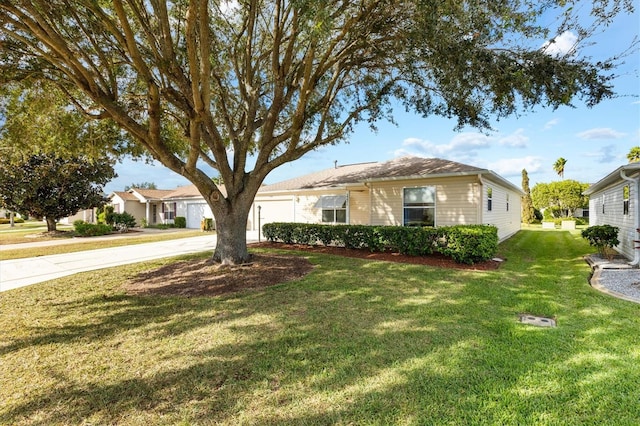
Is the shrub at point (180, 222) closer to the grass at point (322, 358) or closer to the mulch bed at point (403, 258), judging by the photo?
the mulch bed at point (403, 258)

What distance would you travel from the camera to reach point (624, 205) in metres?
10.9

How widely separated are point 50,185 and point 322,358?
23.9 m

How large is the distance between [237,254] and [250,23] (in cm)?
628

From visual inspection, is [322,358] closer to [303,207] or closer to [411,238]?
[411,238]

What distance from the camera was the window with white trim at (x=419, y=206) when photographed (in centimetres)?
1257

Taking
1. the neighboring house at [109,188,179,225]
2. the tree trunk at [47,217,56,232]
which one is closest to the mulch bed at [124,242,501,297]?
the tree trunk at [47,217,56,232]

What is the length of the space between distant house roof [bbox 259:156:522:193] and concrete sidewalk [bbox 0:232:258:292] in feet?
26.1

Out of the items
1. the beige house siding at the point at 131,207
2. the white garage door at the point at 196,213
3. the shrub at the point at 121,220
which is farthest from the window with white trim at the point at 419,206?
the beige house siding at the point at 131,207

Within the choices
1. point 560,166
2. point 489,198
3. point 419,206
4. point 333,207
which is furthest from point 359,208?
point 560,166

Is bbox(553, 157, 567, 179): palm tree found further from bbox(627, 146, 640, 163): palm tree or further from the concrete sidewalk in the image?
the concrete sidewalk

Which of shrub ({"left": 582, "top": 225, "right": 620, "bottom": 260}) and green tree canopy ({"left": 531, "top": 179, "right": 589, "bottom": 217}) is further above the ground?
green tree canopy ({"left": 531, "top": 179, "right": 589, "bottom": 217})

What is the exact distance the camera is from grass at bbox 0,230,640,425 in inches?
108

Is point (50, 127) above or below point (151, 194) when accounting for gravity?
above

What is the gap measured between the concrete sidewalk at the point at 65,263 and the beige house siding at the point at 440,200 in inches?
372
